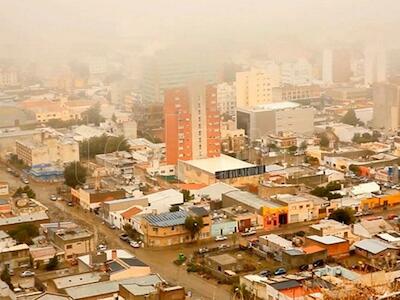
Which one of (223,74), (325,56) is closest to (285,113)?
(223,74)

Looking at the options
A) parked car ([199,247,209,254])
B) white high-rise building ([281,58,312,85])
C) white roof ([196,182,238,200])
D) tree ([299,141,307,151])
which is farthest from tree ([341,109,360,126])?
parked car ([199,247,209,254])

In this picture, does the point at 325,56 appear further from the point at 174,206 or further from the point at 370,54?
the point at 174,206

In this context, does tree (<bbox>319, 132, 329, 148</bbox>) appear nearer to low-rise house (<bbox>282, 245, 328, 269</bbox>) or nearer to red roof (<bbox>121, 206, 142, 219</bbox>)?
red roof (<bbox>121, 206, 142, 219</bbox>)

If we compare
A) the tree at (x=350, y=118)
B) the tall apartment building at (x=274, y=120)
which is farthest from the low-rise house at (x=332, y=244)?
the tree at (x=350, y=118)

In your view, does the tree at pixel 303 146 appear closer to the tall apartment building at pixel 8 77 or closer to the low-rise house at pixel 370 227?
the low-rise house at pixel 370 227

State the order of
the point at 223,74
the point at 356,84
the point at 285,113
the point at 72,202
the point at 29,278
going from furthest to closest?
the point at 356,84
the point at 223,74
the point at 285,113
the point at 72,202
the point at 29,278
